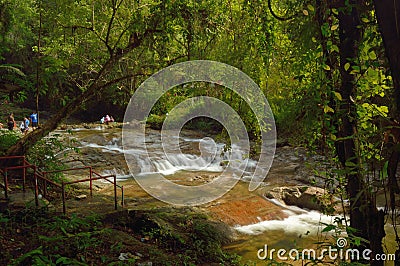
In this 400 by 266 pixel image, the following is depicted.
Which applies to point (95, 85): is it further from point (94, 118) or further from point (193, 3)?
point (94, 118)

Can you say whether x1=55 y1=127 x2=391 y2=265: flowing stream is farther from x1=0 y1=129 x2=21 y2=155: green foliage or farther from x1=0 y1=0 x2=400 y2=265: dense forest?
x1=0 y1=129 x2=21 y2=155: green foliage

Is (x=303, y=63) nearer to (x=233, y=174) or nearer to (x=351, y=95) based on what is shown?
(x=351, y=95)

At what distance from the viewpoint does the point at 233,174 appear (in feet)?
48.4

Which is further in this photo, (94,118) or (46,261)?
(94,118)

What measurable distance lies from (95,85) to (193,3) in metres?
2.75

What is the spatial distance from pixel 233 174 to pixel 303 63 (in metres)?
11.2

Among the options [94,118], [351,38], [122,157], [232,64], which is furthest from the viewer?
[94,118]

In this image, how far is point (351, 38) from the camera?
2.92 metres

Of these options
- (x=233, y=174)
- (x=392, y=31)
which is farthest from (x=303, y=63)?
(x=233, y=174)

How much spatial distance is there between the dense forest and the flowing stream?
1050 millimetres

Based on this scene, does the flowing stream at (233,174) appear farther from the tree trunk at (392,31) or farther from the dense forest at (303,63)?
the tree trunk at (392,31)

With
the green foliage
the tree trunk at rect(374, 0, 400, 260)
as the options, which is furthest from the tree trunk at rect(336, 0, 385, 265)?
the green foliage

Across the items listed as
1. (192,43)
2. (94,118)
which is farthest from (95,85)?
(94,118)

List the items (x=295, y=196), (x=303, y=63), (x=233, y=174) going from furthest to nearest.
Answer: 1. (x=233, y=174)
2. (x=295, y=196)
3. (x=303, y=63)
